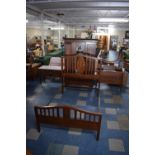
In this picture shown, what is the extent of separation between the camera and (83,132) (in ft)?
9.07

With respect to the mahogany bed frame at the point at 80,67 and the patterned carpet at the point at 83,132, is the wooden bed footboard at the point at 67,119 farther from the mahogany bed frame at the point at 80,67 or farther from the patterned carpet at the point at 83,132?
the mahogany bed frame at the point at 80,67

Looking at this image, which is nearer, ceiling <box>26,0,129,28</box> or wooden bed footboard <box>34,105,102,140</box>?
wooden bed footboard <box>34,105,102,140</box>

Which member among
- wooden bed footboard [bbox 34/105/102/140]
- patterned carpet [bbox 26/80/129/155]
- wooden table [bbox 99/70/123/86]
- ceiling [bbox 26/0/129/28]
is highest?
ceiling [bbox 26/0/129/28]

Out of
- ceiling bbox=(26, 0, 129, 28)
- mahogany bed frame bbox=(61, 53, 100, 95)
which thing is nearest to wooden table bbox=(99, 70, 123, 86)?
mahogany bed frame bbox=(61, 53, 100, 95)

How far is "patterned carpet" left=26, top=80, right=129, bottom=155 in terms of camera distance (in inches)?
92.9

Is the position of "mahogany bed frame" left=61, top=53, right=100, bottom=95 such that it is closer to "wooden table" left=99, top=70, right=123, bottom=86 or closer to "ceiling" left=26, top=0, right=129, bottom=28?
"wooden table" left=99, top=70, right=123, bottom=86

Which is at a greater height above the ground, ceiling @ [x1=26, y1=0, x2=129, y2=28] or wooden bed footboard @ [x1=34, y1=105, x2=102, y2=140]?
ceiling @ [x1=26, y1=0, x2=129, y2=28]

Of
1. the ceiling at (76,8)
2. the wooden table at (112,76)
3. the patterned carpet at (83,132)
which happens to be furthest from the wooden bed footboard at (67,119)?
the ceiling at (76,8)

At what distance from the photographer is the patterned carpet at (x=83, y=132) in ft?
7.74
